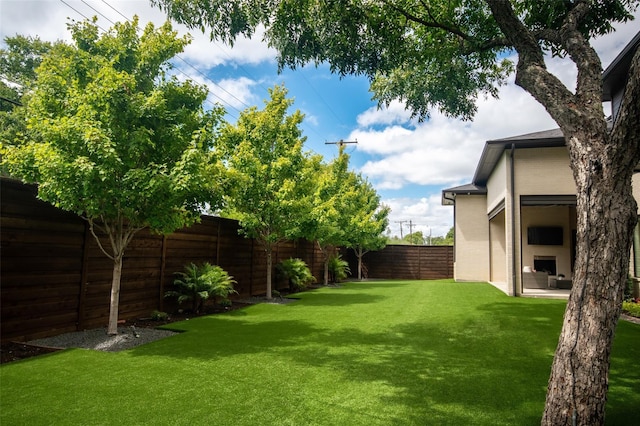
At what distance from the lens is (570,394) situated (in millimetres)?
2838

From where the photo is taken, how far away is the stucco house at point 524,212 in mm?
11922

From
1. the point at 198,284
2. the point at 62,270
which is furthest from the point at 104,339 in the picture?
the point at 198,284

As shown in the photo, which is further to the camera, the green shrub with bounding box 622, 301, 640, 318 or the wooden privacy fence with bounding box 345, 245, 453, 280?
the wooden privacy fence with bounding box 345, 245, 453, 280

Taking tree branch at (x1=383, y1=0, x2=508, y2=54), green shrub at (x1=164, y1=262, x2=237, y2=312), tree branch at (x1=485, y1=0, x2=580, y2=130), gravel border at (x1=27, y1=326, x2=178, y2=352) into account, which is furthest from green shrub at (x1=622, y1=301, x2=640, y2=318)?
gravel border at (x1=27, y1=326, x2=178, y2=352)

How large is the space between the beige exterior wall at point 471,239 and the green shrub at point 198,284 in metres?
12.8

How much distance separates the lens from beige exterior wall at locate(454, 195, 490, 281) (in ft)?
59.1

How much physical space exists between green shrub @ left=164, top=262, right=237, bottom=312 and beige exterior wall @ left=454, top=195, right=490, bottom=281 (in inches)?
502

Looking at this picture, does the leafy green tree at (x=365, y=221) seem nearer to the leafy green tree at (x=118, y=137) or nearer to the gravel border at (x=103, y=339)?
the leafy green tree at (x=118, y=137)

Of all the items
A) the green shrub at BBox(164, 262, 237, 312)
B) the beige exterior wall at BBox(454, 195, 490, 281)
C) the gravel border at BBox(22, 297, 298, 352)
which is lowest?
the gravel border at BBox(22, 297, 298, 352)

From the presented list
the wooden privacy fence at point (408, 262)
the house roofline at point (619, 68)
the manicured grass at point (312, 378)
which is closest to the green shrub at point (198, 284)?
the manicured grass at point (312, 378)

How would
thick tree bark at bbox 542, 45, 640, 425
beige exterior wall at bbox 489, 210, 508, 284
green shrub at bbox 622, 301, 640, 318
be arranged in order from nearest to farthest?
1. thick tree bark at bbox 542, 45, 640, 425
2. green shrub at bbox 622, 301, 640, 318
3. beige exterior wall at bbox 489, 210, 508, 284

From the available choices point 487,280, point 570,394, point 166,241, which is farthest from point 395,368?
point 487,280

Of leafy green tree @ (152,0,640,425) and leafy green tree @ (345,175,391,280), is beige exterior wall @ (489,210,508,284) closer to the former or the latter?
leafy green tree @ (345,175,391,280)

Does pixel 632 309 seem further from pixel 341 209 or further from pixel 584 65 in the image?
pixel 341 209
